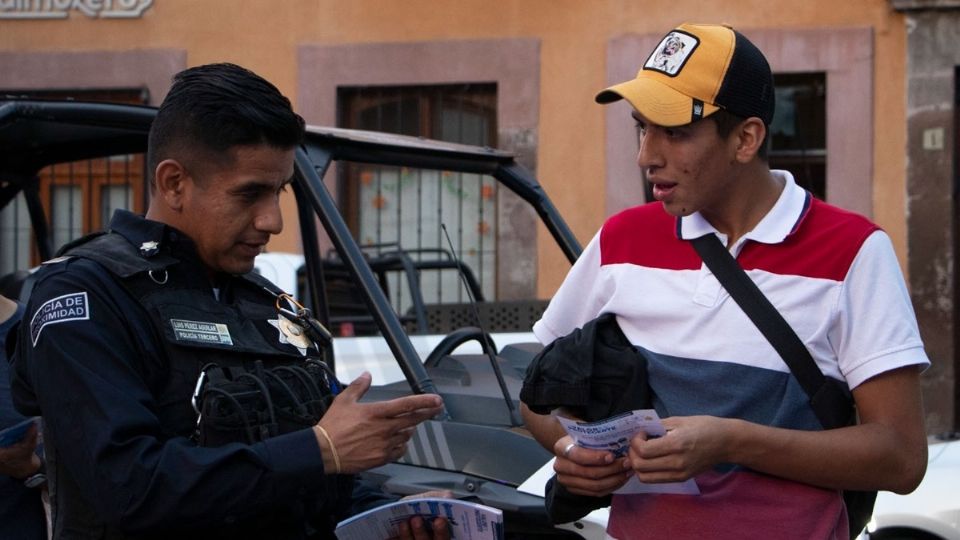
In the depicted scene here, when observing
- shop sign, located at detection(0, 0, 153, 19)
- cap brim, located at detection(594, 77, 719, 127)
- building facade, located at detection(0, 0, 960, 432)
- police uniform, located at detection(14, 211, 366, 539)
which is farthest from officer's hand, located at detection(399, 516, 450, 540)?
shop sign, located at detection(0, 0, 153, 19)

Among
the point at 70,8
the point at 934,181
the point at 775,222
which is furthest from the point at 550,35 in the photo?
the point at 775,222

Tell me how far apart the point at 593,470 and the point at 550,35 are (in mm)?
9565

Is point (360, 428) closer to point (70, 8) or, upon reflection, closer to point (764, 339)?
point (764, 339)

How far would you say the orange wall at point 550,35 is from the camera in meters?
11.4

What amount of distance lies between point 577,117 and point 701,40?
9150 mm

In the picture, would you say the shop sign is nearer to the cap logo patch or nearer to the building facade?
the building facade

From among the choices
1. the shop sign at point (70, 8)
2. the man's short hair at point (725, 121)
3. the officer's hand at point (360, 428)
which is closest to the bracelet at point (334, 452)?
the officer's hand at point (360, 428)

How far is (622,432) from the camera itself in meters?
2.44

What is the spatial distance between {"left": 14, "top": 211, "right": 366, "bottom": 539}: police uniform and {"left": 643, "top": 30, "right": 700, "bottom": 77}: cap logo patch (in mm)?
899

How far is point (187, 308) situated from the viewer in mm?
2467

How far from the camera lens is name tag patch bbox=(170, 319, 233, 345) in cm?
242

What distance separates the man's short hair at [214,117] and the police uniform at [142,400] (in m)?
0.15

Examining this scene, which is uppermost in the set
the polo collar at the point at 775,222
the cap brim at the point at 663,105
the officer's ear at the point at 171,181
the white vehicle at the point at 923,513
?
the cap brim at the point at 663,105

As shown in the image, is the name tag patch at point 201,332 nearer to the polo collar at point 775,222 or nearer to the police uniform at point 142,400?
the police uniform at point 142,400
